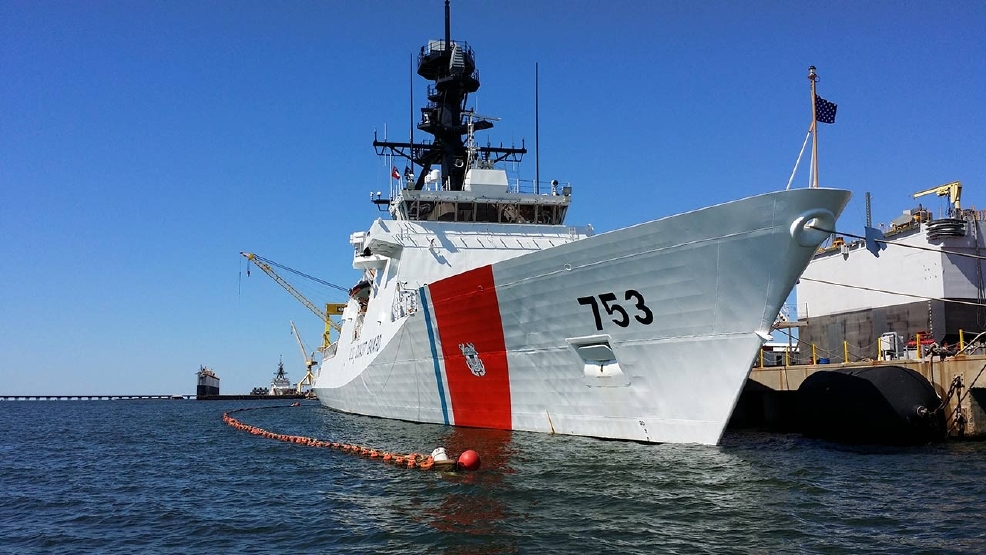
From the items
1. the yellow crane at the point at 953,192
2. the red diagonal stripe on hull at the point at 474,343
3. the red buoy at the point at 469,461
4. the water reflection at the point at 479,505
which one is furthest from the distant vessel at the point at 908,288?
the red buoy at the point at 469,461

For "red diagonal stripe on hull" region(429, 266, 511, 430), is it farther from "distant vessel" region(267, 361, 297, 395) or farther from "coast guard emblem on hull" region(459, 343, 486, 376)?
"distant vessel" region(267, 361, 297, 395)

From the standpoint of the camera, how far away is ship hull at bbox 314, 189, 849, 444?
10.9 metres

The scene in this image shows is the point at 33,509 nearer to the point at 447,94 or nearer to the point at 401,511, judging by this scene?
the point at 401,511

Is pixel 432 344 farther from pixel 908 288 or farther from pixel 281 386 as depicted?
pixel 281 386

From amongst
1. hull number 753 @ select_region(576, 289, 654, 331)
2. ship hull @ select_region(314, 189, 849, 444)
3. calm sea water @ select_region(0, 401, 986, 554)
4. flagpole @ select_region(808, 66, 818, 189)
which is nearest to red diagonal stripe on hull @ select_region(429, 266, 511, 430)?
ship hull @ select_region(314, 189, 849, 444)

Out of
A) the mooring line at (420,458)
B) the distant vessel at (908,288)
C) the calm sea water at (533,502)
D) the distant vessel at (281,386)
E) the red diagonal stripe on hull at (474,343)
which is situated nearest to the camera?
the calm sea water at (533,502)

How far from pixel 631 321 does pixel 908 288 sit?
46.5 ft

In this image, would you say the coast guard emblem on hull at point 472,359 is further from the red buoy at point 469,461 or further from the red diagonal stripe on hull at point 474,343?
the red buoy at point 469,461

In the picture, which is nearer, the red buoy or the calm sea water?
the calm sea water

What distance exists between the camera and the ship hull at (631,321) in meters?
10.9

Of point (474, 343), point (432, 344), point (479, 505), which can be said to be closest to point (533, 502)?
point (479, 505)

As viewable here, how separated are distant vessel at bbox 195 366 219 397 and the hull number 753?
249 ft

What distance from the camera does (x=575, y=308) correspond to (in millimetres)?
12758

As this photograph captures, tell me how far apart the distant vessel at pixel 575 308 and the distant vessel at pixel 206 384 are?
219ft
